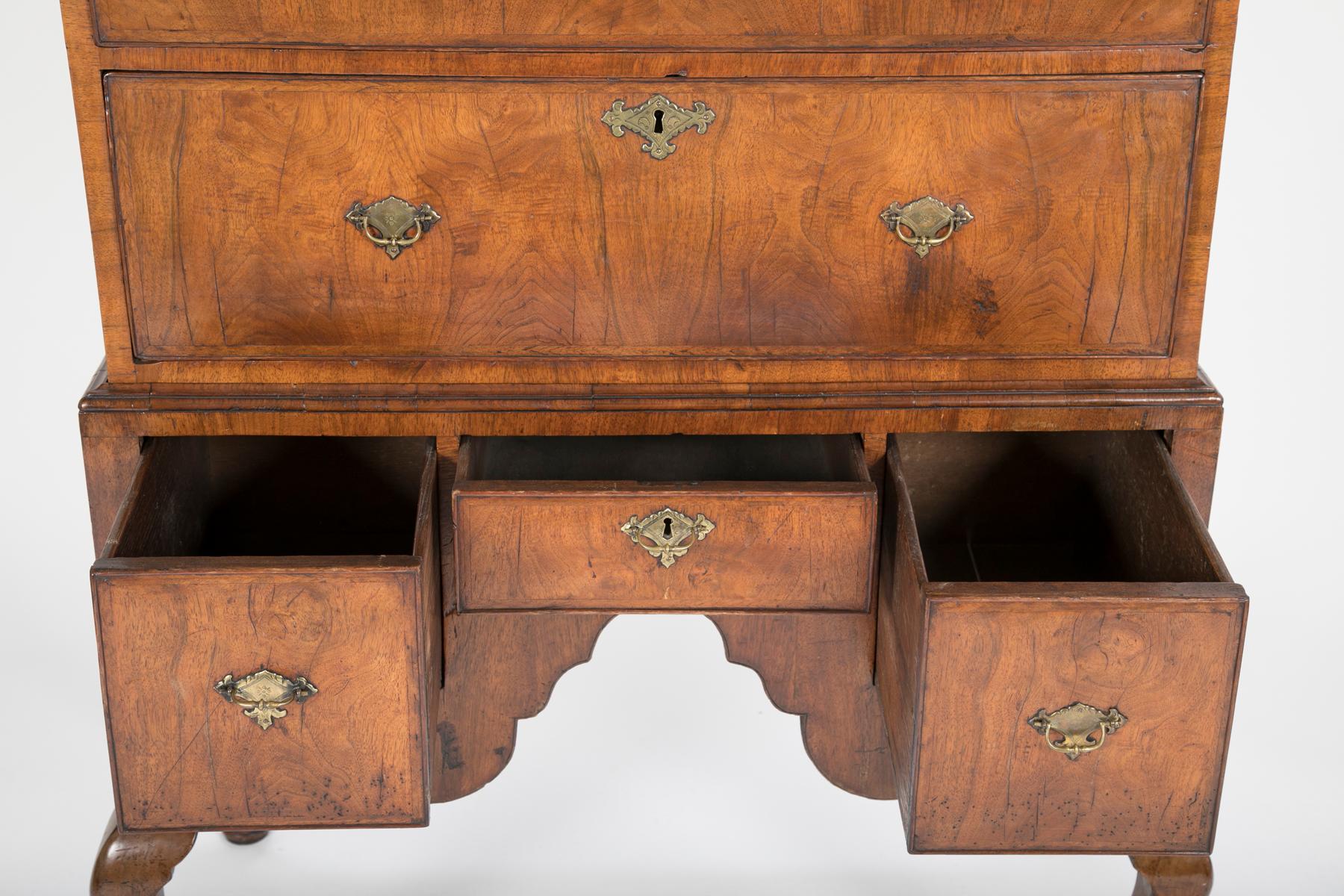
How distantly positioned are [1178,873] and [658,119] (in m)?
0.90

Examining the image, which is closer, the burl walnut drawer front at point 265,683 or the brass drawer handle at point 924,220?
the burl walnut drawer front at point 265,683

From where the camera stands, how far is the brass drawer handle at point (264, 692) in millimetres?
1672

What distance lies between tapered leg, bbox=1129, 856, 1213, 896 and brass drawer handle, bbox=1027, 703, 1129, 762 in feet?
0.76

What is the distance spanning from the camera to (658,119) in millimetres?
1742

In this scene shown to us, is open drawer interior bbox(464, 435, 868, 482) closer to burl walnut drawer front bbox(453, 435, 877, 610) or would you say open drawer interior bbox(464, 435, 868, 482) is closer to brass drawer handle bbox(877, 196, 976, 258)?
burl walnut drawer front bbox(453, 435, 877, 610)

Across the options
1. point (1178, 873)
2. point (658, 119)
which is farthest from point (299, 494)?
point (1178, 873)

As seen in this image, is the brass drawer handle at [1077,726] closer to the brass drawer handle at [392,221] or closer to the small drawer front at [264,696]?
the small drawer front at [264,696]

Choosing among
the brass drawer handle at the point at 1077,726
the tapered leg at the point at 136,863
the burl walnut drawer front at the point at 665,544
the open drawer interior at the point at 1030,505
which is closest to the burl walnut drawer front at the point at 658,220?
the burl walnut drawer front at the point at 665,544

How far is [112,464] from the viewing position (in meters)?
1.86

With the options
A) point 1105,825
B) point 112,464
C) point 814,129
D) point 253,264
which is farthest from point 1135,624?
point 112,464

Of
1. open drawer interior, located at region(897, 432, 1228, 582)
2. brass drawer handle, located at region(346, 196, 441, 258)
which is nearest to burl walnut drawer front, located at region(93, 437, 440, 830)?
brass drawer handle, located at region(346, 196, 441, 258)

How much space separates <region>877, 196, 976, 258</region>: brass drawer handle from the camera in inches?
70.2

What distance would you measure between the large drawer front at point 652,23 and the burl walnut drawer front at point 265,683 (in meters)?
0.43

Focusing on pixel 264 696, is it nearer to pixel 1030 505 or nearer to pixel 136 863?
pixel 136 863
